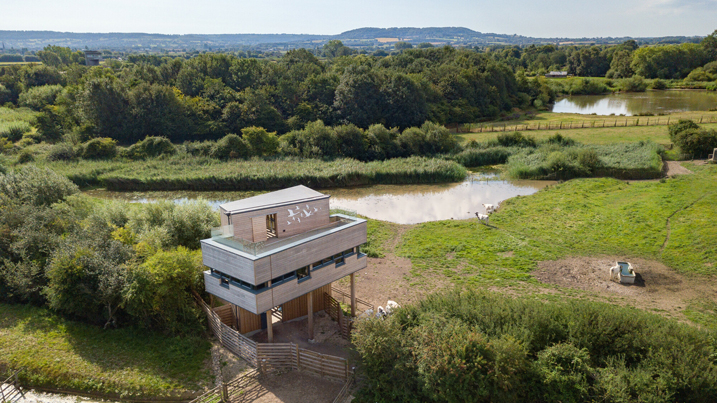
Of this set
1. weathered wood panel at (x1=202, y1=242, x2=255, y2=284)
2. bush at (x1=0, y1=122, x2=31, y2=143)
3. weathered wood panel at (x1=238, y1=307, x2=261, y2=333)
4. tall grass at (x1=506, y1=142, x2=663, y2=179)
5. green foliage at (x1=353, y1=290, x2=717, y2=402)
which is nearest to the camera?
green foliage at (x1=353, y1=290, x2=717, y2=402)

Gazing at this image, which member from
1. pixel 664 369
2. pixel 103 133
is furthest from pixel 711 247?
pixel 103 133

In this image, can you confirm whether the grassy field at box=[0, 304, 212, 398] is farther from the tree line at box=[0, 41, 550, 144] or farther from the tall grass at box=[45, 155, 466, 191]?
the tree line at box=[0, 41, 550, 144]

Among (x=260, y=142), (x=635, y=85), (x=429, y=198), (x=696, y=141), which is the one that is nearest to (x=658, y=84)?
(x=635, y=85)

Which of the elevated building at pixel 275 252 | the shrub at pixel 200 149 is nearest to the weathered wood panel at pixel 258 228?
the elevated building at pixel 275 252

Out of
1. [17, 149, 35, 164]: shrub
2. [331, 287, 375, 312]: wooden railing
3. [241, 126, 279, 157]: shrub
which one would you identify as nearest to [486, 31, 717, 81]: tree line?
[241, 126, 279, 157]: shrub

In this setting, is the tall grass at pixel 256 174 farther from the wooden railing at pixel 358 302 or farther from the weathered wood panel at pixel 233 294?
the weathered wood panel at pixel 233 294

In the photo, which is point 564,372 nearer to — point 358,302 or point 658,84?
point 358,302
